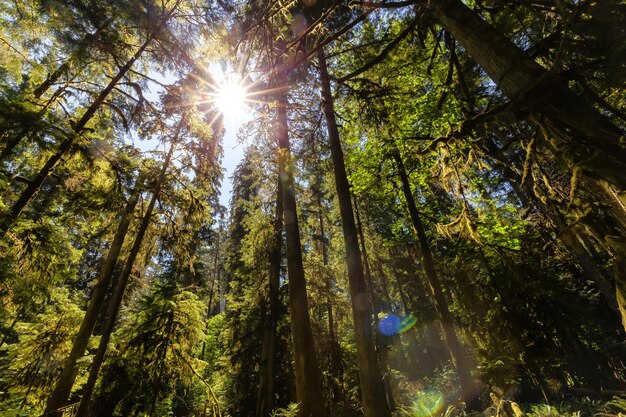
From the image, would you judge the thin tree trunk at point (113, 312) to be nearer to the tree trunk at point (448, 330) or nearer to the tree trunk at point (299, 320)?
the tree trunk at point (299, 320)

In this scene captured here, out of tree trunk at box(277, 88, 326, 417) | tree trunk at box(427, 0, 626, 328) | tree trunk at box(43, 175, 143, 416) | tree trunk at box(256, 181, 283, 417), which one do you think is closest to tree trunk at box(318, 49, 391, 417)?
tree trunk at box(277, 88, 326, 417)

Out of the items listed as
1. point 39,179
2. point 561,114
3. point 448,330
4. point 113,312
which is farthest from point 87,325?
point 448,330

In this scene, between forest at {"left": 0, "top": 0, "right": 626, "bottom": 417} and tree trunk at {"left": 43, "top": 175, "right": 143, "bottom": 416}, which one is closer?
forest at {"left": 0, "top": 0, "right": 626, "bottom": 417}

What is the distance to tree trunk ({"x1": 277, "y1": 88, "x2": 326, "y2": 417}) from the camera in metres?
6.79

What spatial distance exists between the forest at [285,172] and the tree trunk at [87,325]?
0.16ft

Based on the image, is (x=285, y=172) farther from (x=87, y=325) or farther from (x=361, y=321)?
(x=87, y=325)

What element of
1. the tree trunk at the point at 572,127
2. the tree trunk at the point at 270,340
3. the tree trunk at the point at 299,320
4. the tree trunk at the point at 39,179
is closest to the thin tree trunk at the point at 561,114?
the tree trunk at the point at 572,127

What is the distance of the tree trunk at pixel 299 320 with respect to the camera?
6793 millimetres

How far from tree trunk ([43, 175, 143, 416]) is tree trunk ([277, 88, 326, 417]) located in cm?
472

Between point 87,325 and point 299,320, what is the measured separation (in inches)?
224

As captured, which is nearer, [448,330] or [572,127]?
[572,127]

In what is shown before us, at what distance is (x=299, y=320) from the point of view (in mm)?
7781

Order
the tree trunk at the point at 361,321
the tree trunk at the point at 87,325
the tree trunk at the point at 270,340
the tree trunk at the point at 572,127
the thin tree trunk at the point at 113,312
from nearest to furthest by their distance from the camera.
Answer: the tree trunk at the point at 572,127 < the tree trunk at the point at 361,321 < the thin tree trunk at the point at 113,312 < the tree trunk at the point at 87,325 < the tree trunk at the point at 270,340

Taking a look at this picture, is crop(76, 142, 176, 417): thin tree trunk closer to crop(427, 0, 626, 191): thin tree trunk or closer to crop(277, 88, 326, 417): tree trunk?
crop(277, 88, 326, 417): tree trunk
